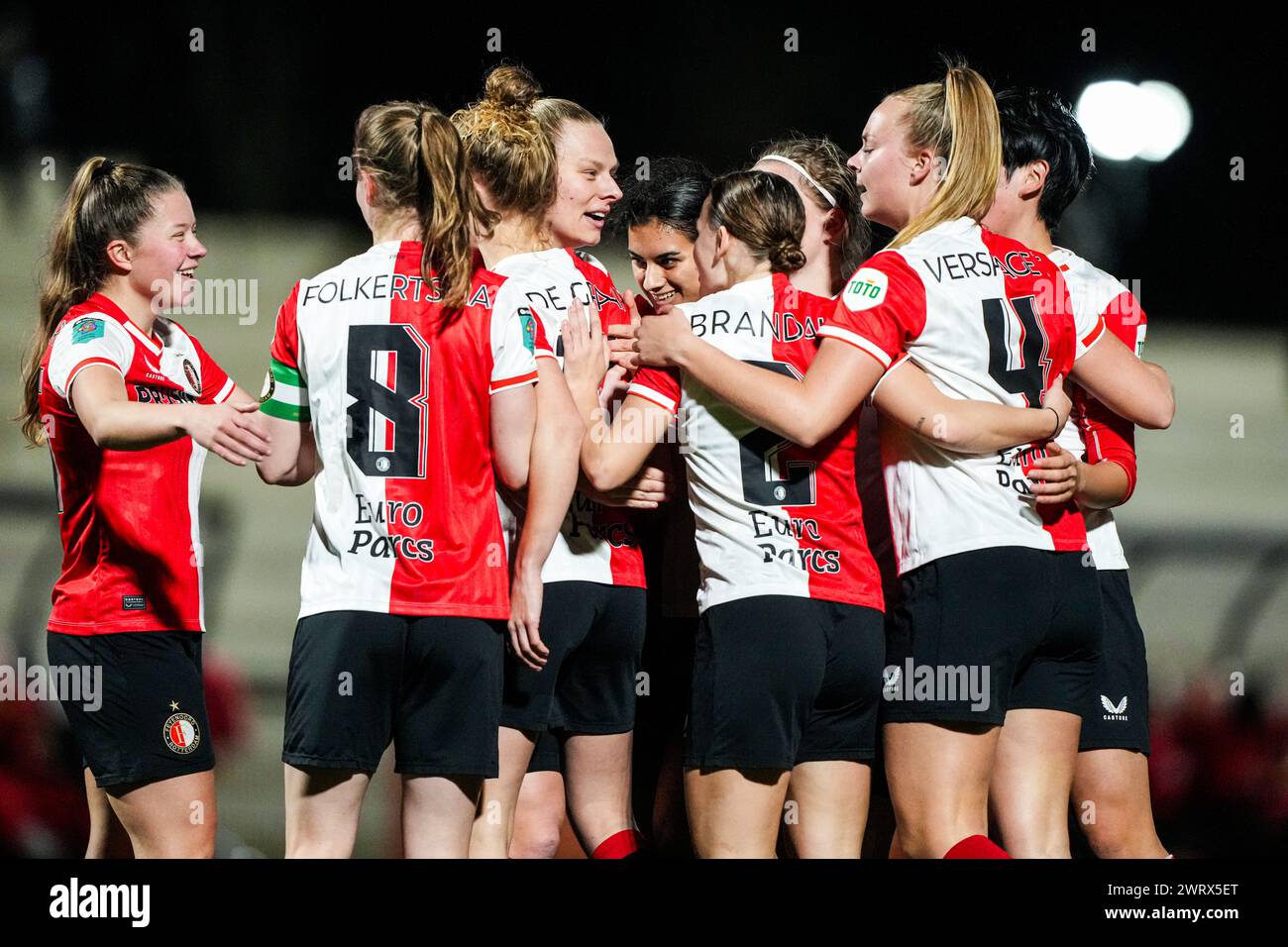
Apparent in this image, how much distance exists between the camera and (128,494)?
3.09 metres

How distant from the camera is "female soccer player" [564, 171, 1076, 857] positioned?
2.76 m

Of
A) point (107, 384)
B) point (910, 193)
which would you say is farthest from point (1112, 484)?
point (107, 384)

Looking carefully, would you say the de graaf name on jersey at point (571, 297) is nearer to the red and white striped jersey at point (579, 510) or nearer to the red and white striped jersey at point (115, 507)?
the red and white striped jersey at point (579, 510)

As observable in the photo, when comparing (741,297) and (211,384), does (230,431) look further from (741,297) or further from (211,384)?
(741,297)

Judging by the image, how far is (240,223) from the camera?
5.70m

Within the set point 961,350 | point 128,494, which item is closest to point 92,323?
point 128,494

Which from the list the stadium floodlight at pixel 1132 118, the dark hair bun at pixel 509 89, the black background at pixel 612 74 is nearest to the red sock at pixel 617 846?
the dark hair bun at pixel 509 89

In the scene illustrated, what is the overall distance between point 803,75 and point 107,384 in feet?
11.8

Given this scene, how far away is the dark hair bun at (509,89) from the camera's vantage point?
3.19m

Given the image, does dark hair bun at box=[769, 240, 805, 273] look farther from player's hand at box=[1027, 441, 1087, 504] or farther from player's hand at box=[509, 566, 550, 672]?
player's hand at box=[509, 566, 550, 672]

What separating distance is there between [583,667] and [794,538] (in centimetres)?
A: 65

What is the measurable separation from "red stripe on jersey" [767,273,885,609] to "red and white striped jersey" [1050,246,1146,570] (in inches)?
24.1
